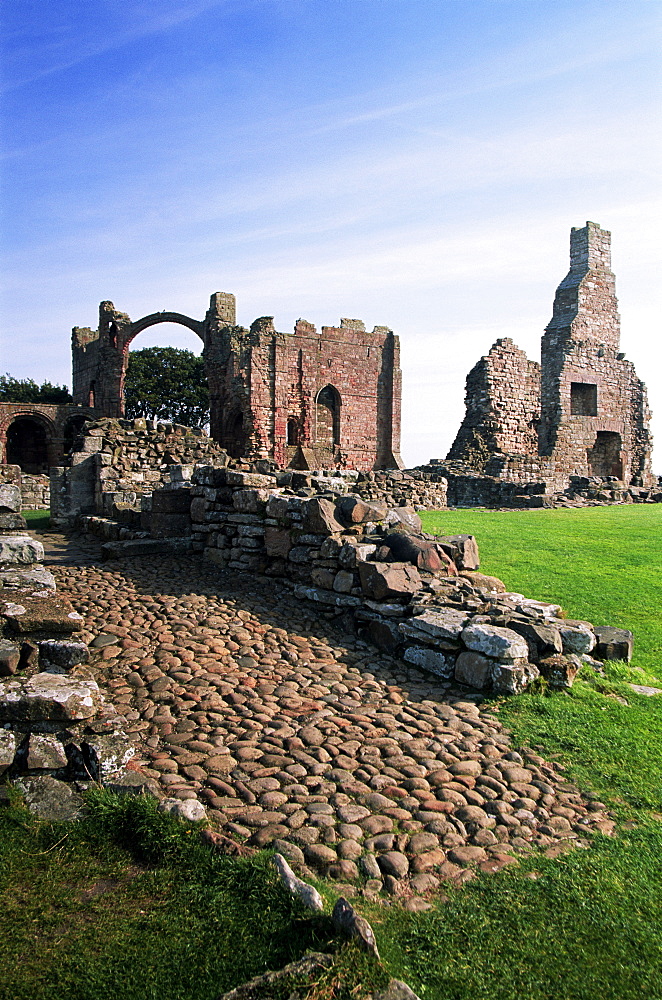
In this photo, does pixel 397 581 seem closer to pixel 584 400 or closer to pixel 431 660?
pixel 431 660

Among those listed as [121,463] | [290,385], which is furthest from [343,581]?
[290,385]

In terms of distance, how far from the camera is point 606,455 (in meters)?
26.2

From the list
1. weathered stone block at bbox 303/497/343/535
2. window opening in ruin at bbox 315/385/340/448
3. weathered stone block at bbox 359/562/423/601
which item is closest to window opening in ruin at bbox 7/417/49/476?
window opening in ruin at bbox 315/385/340/448

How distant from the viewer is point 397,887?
273cm

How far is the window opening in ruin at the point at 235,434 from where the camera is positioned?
104 ft

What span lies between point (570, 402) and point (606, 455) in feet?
10.9

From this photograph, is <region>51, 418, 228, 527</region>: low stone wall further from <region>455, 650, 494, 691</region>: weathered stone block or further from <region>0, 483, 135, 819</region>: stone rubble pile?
<region>455, 650, 494, 691</region>: weathered stone block

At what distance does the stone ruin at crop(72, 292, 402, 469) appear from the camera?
1210 inches

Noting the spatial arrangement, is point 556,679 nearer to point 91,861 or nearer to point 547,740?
point 547,740

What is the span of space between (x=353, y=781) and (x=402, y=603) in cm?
258

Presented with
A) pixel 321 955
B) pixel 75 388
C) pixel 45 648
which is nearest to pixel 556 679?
pixel 321 955

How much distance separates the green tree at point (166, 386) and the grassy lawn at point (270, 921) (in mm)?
50677

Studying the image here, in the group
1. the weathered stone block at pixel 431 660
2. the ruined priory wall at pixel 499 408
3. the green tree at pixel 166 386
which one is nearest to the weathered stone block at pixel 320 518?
the weathered stone block at pixel 431 660

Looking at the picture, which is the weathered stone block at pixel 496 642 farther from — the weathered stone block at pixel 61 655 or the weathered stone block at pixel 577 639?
the weathered stone block at pixel 61 655
